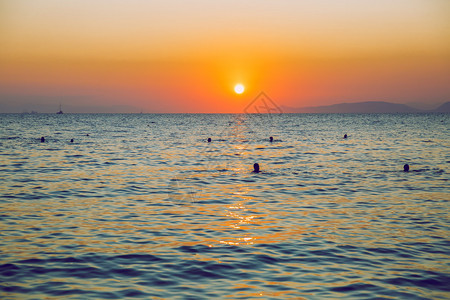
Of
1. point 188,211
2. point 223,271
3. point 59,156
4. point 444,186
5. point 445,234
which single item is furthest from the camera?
point 59,156

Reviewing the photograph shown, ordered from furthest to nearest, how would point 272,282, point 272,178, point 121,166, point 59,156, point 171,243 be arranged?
point 59,156
point 121,166
point 272,178
point 171,243
point 272,282

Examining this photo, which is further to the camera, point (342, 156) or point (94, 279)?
point (342, 156)

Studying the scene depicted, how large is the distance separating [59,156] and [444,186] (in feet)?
114

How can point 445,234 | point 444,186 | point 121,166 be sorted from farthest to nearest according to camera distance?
point 121,166
point 444,186
point 445,234

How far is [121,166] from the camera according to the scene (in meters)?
37.6

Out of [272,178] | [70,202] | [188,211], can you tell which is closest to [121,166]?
[272,178]

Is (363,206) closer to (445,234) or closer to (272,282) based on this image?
(445,234)

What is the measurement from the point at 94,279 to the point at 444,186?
73.2 feet

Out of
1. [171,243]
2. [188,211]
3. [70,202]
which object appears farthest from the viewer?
[70,202]

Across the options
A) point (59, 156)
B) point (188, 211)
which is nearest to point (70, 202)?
point (188, 211)

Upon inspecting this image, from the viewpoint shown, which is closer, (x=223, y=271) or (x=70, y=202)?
(x=223, y=271)

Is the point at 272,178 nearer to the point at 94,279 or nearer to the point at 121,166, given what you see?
the point at 121,166

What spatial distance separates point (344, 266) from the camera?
12625 millimetres

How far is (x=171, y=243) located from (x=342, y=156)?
34.8 metres
